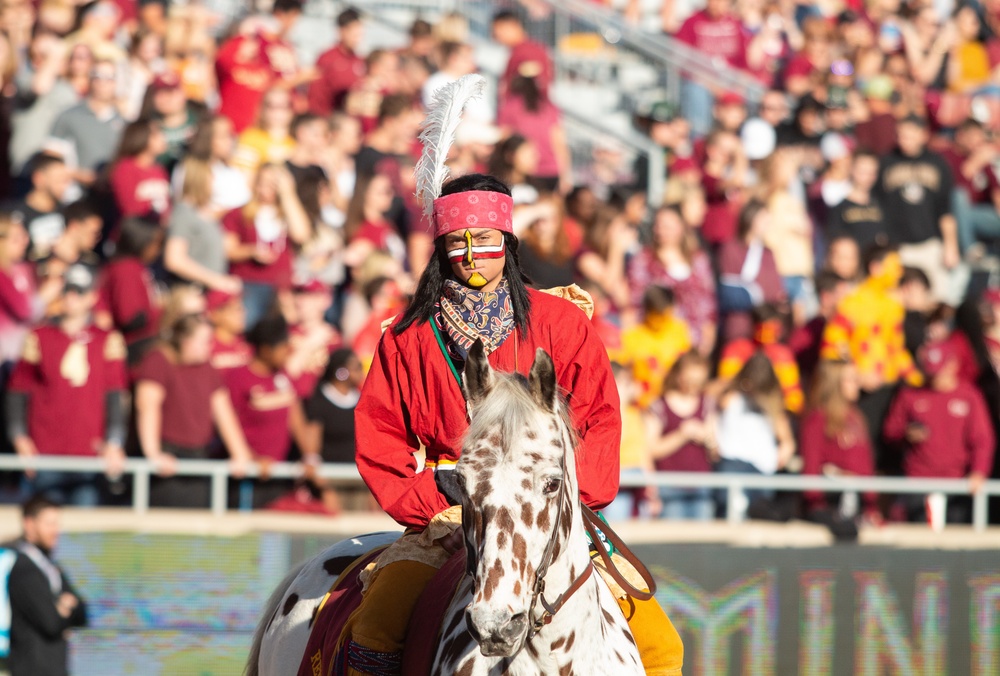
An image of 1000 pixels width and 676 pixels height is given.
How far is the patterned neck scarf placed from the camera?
480 cm

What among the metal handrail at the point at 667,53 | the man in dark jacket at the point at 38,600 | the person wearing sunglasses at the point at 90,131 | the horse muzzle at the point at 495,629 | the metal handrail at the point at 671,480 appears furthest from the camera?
the metal handrail at the point at 667,53

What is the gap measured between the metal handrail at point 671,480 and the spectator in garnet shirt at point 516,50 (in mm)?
4537

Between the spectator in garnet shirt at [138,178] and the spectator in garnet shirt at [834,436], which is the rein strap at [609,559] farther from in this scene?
the spectator in garnet shirt at [138,178]

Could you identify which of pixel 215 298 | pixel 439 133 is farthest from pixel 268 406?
pixel 439 133

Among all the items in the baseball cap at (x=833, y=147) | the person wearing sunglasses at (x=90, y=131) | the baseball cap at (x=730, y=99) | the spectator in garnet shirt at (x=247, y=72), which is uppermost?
the baseball cap at (x=730, y=99)

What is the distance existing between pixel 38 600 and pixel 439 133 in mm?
4524

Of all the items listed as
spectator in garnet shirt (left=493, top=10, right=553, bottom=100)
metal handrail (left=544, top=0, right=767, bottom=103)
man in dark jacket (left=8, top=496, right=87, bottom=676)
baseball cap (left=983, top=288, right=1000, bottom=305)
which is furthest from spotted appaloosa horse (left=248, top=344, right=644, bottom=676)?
metal handrail (left=544, top=0, right=767, bottom=103)

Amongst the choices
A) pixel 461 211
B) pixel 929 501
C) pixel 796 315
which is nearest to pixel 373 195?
pixel 796 315

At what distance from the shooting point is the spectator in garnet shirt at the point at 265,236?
10.3 metres

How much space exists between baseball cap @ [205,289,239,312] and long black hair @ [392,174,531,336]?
4949mm

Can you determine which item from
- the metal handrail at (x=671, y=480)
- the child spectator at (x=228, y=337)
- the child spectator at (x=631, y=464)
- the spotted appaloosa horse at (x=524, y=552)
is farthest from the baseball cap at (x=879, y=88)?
the spotted appaloosa horse at (x=524, y=552)

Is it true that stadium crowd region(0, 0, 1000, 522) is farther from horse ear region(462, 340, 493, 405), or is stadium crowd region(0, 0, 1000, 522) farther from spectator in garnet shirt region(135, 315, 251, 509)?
horse ear region(462, 340, 493, 405)

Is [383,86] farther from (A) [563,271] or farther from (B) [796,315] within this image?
(B) [796,315]

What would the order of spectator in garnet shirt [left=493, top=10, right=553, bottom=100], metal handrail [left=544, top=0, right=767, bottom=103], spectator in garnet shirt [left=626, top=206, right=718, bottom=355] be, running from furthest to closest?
metal handrail [left=544, top=0, right=767, bottom=103]
spectator in garnet shirt [left=493, top=10, right=553, bottom=100]
spectator in garnet shirt [left=626, top=206, right=718, bottom=355]
